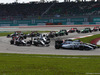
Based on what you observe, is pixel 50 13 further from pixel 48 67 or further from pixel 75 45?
pixel 48 67

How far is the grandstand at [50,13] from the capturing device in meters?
92.5

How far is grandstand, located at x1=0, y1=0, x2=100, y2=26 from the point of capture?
3642 inches

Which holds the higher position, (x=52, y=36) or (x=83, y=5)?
(x=83, y=5)

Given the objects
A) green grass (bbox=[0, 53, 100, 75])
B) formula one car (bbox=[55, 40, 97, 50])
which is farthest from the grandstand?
green grass (bbox=[0, 53, 100, 75])

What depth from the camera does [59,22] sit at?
93.6 m

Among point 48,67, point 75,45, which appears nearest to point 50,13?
point 75,45

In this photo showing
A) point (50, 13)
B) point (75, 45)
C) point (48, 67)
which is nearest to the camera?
point (48, 67)

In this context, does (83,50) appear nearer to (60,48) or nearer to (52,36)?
(60,48)

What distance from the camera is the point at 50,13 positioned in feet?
344

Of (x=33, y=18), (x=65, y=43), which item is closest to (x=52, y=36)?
(x=65, y=43)

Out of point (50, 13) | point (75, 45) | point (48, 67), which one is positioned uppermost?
point (50, 13)

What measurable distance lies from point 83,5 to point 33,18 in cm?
2261

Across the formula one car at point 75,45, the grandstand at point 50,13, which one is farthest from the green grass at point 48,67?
the grandstand at point 50,13

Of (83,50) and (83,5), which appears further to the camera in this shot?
(83,5)
